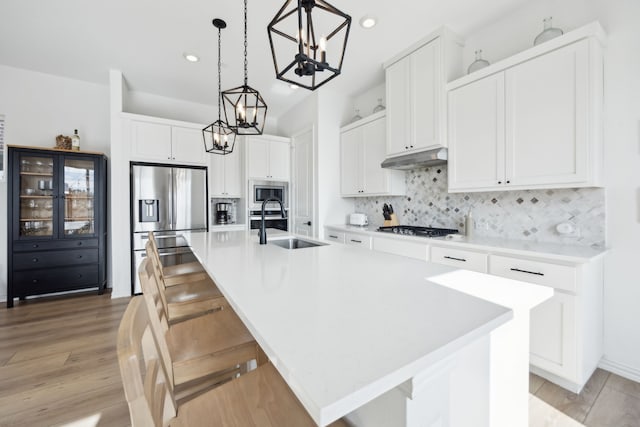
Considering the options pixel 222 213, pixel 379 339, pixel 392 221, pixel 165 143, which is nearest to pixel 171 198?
pixel 165 143

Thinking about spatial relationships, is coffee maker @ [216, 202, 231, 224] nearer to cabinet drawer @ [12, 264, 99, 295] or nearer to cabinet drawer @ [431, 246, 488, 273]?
cabinet drawer @ [12, 264, 99, 295]

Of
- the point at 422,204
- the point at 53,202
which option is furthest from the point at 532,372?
the point at 53,202

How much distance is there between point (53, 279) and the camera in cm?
323

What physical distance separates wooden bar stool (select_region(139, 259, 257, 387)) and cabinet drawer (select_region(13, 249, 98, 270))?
3016 millimetres

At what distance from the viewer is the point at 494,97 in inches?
85.7

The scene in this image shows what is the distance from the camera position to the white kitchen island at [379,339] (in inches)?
18.8

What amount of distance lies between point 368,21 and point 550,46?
4.69 feet

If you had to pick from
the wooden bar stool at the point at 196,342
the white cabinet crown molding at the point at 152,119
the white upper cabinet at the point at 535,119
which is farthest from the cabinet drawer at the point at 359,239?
the white cabinet crown molding at the point at 152,119

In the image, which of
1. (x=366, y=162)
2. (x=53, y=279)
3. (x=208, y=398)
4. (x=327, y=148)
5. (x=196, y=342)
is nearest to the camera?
(x=208, y=398)

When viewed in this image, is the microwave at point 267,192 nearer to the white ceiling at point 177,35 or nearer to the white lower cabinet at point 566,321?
the white ceiling at point 177,35

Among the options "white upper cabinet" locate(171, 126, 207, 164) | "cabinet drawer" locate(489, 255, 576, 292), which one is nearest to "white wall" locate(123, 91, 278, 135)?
"white upper cabinet" locate(171, 126, 207, 164)

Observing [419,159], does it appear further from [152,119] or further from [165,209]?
[152,119]

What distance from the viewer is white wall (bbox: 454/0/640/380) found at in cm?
178

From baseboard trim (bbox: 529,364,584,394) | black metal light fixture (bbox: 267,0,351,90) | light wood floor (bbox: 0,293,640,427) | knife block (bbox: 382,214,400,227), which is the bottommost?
light wood floor (bbox: 0,293,640,427)
